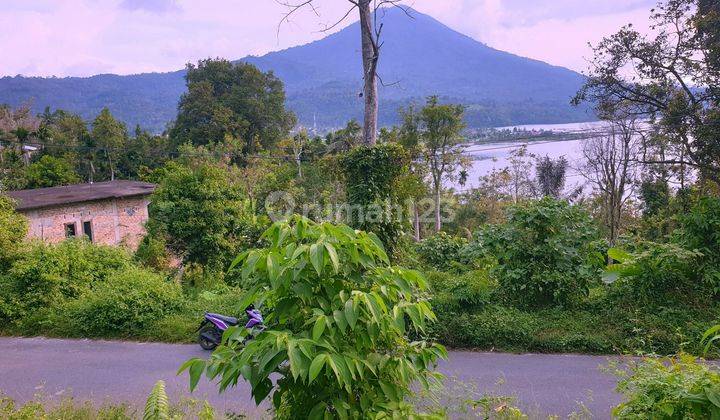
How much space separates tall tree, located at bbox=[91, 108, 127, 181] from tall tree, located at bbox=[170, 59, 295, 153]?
3.56 metres

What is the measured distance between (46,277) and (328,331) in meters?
8.92

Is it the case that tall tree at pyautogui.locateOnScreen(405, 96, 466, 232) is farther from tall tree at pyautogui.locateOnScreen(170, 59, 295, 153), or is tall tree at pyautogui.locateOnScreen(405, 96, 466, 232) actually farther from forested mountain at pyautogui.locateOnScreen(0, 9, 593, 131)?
forested mountain at pyautogui.locateOnScreen(0, 9, 593, 131)

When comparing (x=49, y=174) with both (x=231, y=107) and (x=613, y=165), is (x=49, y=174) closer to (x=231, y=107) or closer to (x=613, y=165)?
Result: (x=231, y=107)

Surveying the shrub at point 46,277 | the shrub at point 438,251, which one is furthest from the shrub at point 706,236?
the shrub at point 46,277

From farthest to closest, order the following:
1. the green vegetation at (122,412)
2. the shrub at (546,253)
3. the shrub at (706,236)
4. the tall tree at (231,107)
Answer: the tall tree at (231,107) → the shrub at (546,253) → the shrub at (706,236) → the green vegetation at (122,412)

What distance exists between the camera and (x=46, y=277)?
364 inches

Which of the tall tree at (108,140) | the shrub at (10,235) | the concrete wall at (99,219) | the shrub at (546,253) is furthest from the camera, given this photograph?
the tall tree at (108,140)

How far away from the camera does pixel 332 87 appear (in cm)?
12631

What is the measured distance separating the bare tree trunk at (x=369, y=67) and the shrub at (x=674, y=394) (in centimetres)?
735

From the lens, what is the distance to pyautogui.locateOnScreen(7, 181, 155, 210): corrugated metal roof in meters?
20.6

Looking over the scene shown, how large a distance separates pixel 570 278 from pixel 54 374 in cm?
744

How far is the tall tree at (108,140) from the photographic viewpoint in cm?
3466

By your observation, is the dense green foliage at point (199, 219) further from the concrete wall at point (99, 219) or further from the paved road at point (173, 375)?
the paved road at point (173, 375)

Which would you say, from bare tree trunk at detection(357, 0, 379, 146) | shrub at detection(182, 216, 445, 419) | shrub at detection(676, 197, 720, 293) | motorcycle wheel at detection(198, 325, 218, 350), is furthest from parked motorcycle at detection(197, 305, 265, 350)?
shrub at detection(676, 197, 720, 293)
